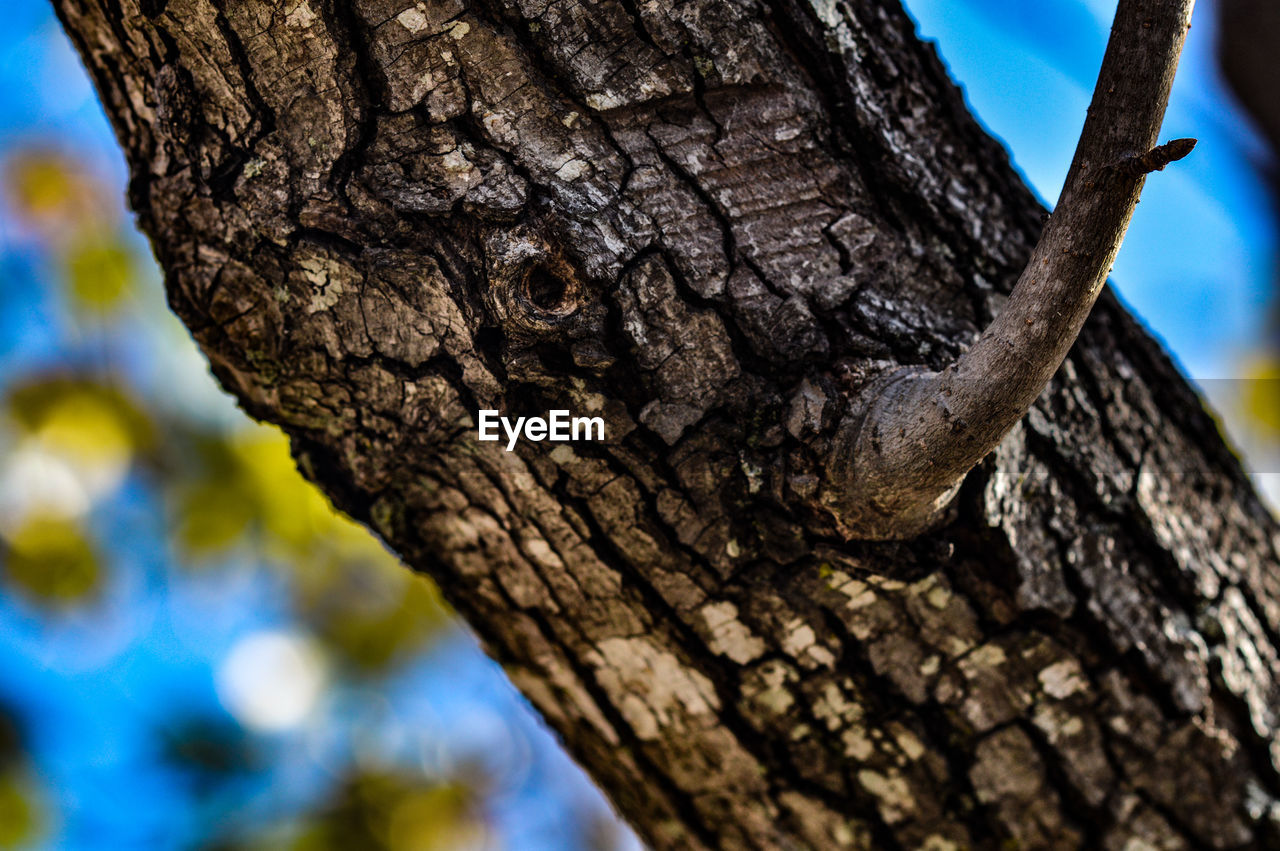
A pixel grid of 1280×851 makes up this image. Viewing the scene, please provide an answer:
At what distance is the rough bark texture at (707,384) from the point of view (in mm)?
1054

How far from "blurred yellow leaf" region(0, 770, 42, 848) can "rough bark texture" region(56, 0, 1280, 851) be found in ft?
9.69

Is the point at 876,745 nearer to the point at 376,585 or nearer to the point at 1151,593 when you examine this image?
the point at 1151,593

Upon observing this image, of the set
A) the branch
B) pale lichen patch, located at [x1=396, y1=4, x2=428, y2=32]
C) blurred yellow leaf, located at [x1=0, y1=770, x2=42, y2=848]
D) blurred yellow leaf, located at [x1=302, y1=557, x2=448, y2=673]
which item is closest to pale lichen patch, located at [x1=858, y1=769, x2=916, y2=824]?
the branch

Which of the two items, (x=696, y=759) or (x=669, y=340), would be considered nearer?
(x=669, y=340)

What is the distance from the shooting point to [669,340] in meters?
1.10

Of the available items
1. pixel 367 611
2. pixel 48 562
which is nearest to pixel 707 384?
pixel 48 562

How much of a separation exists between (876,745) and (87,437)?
10.3 feet

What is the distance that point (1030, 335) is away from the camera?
92cm

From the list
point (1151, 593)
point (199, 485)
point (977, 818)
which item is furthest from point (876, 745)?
point (199, 485)

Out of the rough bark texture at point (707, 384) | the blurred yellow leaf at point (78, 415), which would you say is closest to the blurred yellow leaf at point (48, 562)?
the blurred yellow leaf at point (78, 415)
